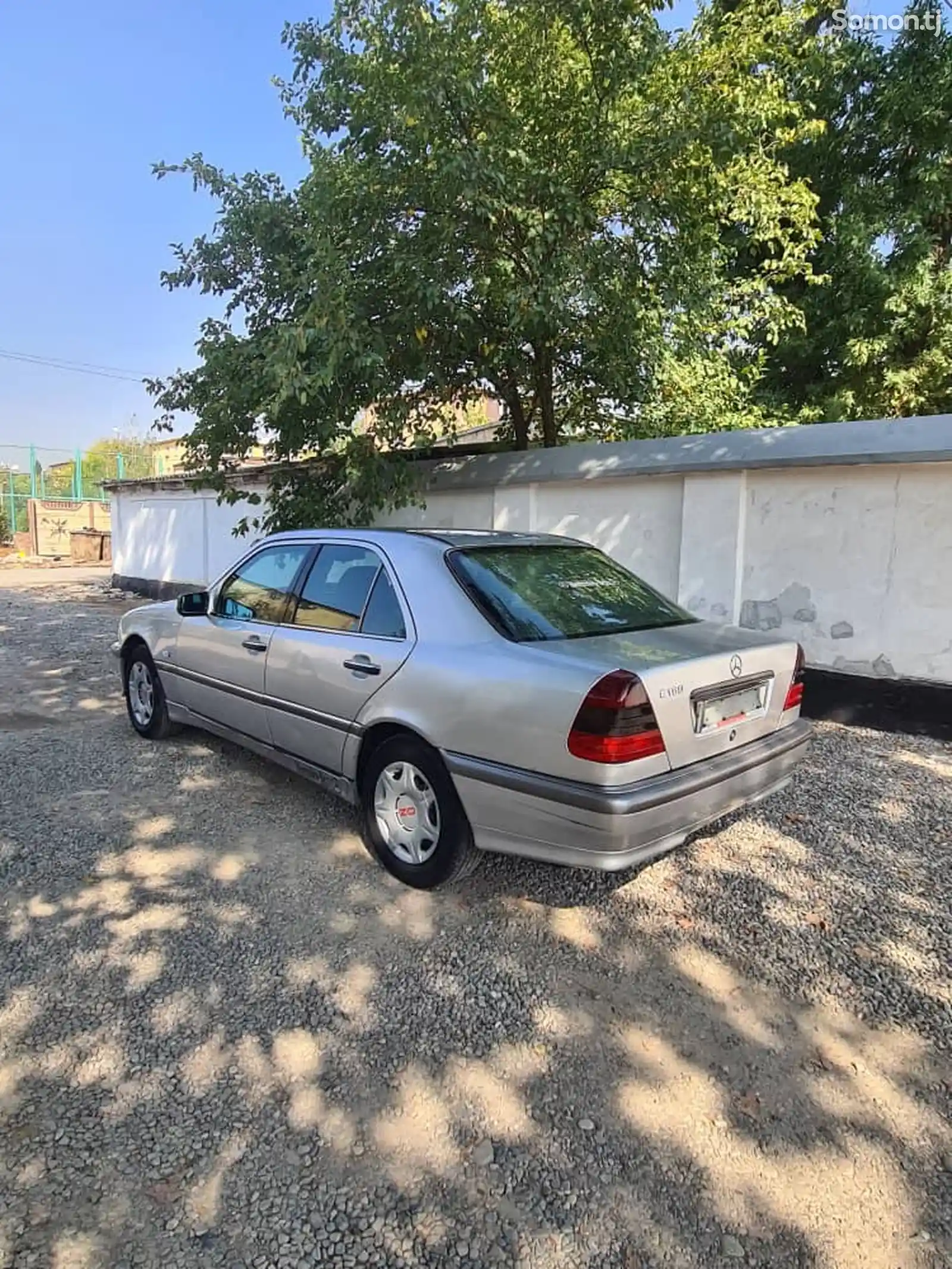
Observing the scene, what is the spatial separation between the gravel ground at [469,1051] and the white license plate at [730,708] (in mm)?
800

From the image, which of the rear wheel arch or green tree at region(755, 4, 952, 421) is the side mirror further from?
green tree at region(755, 4, 952, 421)

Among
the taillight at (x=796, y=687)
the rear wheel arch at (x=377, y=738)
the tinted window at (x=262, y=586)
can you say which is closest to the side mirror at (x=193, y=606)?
the tinted window at (x=262, y=586)

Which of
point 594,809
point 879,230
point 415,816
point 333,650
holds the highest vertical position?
point 879,230

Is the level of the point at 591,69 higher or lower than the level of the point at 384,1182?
higher

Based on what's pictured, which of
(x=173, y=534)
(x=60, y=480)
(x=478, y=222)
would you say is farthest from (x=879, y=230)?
(x=60, y=480)

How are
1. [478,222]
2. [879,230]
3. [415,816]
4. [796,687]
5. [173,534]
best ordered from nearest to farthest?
1. [415,816]
2. [796,687]
3. [478,222]
4. [879,230]
5. [173,534]

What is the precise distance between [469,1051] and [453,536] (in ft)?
7.37

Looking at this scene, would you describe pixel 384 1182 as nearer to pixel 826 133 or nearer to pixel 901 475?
pixel 901 475

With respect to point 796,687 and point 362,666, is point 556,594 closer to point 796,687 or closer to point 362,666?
point 362,666

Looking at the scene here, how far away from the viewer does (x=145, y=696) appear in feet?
17.1

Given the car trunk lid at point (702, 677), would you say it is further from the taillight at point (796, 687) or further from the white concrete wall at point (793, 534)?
the white concrete wall at point (793, 534)

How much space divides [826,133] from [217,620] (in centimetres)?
1042

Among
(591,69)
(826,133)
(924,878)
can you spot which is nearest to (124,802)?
(924,878)

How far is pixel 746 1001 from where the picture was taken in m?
2.54
